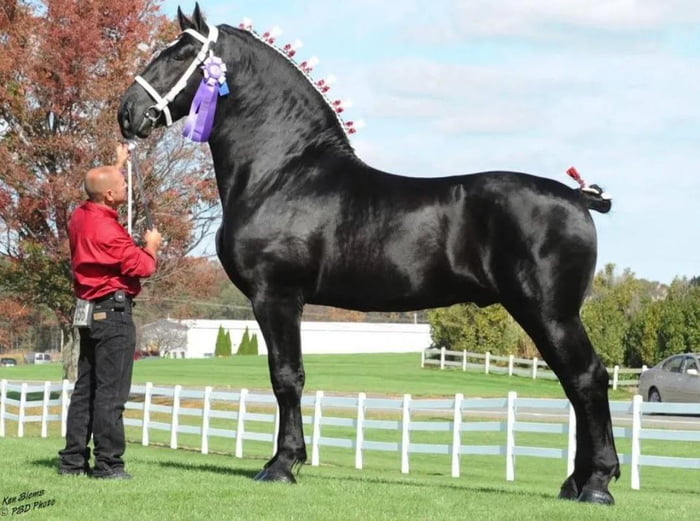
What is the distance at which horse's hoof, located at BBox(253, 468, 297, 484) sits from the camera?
26.2ft

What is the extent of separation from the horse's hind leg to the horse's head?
9.33 ft

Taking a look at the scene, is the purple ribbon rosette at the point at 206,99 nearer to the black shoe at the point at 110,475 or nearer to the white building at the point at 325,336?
the black shoe at the point at 110,475

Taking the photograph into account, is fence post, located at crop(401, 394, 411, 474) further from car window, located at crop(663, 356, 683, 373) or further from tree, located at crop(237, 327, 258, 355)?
tree, located at crop(237, 327, 258, 355)

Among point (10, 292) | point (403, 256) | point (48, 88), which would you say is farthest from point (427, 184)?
point (10, 292)

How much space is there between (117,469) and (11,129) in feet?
65.7

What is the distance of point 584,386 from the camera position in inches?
299

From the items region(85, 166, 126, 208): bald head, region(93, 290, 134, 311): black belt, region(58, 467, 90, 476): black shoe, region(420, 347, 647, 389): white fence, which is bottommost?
region(58, 467, 90, 476): black shoe

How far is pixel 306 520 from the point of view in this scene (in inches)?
254

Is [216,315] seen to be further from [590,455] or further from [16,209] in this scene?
[590,455]

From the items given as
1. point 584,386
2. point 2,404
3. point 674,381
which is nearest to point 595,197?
point 584,386

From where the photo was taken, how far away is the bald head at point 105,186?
317 inches

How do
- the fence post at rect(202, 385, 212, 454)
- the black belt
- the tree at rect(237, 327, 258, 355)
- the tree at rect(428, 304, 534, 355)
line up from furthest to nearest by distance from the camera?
the tree at rect(237, 327, 258, 355) → the tree at rect(428, 304, 534, 355) → the fence post at rect(202, 385, 212, 454) → the black belt

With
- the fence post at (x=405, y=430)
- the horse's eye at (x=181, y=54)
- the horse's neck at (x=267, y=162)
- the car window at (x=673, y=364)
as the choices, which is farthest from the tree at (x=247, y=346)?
the horse's eye at (x=181, y=54)

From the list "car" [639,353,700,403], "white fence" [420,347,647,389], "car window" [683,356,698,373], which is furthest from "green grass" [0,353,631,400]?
"car window" [683,356,698,373]
